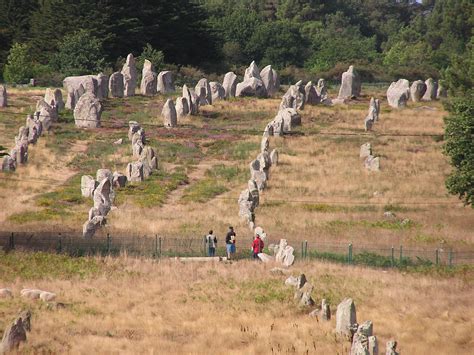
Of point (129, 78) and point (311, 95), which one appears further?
point (129, 78)

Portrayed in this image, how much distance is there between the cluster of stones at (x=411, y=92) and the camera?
7931 cm

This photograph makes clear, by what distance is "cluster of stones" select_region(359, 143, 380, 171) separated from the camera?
183 feet

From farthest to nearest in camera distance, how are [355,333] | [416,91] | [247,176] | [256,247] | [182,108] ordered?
[416,91]
[182,108]
[247,176]
[256,247]
[355,333]

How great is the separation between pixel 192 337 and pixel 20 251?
11.5m

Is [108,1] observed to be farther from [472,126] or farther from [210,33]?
[472,126]

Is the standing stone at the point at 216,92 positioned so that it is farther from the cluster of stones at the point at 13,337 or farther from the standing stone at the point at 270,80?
the cluster of stones at the point at 13,337

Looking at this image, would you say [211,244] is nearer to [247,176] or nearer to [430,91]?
[247,176]

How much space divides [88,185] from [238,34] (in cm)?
7127

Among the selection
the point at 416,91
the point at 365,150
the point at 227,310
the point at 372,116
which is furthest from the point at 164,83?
the point at 227,310

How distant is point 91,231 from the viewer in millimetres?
40531

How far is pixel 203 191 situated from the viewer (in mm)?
50812

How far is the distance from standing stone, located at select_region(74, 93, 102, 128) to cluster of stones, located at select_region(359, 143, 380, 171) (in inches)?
663

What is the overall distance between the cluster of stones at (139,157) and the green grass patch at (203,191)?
8.82ft

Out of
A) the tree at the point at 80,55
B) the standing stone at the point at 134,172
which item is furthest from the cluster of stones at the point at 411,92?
the standing stone at the point at 134,172
